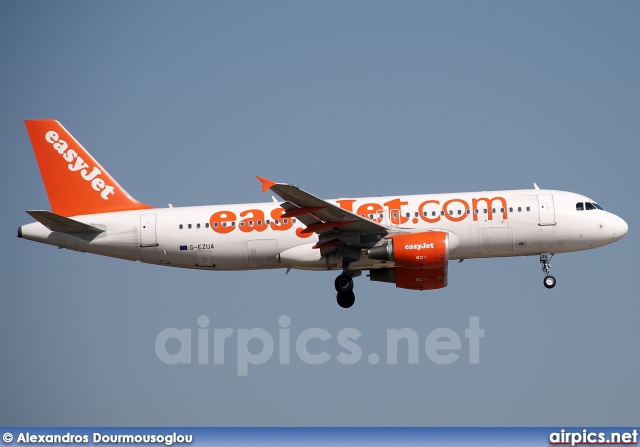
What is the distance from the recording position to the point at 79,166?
6259 cm

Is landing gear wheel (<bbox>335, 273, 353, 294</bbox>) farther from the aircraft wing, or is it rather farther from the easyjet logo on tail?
the easyjet logo on tail

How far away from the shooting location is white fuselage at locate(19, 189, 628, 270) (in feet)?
189

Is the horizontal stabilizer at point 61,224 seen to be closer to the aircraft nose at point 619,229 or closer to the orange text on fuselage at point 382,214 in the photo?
the orange text on fuselage at point 382,214

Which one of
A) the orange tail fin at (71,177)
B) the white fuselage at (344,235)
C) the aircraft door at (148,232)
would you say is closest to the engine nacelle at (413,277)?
the white fuselage at (344,235)

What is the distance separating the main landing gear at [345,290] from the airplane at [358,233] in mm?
48

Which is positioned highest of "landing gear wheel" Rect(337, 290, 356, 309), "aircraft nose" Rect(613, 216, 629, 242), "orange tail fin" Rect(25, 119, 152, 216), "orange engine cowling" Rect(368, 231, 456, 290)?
"orange tail fin" Rect(25, 119, 152, 216)

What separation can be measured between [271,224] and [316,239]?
2308 millimetres

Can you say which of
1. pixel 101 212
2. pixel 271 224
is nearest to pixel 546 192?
pixel 271 224

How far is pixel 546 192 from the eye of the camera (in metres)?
58.9

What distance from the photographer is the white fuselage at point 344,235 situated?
57.6 metres

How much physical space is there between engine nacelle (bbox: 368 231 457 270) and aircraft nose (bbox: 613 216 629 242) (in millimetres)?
8578

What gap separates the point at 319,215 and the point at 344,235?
2042mm

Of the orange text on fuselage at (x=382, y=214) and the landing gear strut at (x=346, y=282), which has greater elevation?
the orange text on fuselage at (x=382, y=214)

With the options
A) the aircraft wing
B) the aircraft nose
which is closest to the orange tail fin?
the aircraft wing
